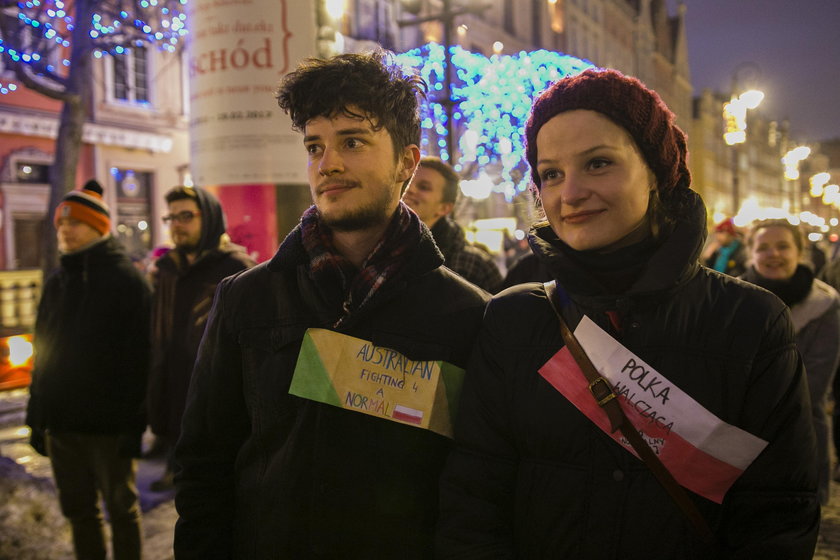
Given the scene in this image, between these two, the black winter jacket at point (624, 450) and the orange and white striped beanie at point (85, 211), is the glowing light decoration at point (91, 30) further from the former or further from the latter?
the black winter jacket at point (624, 450)

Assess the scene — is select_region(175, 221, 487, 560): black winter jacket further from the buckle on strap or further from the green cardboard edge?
the buckle on strap

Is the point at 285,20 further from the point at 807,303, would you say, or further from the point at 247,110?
the point at 807,303

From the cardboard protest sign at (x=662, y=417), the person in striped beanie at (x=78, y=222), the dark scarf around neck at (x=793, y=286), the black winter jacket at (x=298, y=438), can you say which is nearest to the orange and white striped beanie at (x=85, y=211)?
the person in striped beanie at (x=78, y=222)

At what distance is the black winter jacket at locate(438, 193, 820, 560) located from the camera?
147 centimetres

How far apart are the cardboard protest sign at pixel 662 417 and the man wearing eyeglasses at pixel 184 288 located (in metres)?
2.92

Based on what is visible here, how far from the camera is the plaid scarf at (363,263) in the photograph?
1862mm

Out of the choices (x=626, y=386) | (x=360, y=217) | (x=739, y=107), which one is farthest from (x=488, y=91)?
(x=626, y=386)

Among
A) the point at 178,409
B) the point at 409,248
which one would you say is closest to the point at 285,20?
the point at 178,409

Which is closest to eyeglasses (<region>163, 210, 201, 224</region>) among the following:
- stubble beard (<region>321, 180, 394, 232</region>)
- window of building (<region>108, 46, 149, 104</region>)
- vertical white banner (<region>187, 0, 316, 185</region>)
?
vertical white banner (<region>187, 0, 316, 185</region>)

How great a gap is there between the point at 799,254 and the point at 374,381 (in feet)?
12.4

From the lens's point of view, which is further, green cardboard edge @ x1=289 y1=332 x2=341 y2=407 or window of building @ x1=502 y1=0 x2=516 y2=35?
window of building @ x1=502 y1=0 x2=516 y2=35

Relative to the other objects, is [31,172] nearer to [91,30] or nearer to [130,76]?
[130,76]

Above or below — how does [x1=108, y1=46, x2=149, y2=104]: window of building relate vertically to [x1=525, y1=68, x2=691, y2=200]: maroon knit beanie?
above

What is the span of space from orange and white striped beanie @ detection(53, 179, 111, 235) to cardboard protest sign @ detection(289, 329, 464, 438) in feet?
7.80
